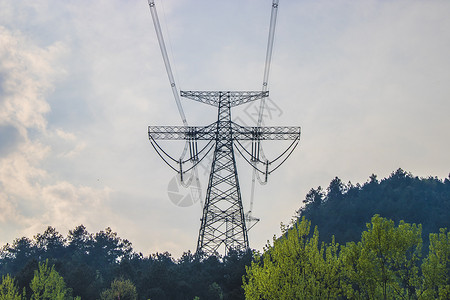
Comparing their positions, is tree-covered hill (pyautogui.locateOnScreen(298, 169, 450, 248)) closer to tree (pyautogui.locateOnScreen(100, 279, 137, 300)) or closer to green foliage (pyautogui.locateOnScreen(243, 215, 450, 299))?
tree (pyautogui.locateOnScreen(100, 279, 137, 300))

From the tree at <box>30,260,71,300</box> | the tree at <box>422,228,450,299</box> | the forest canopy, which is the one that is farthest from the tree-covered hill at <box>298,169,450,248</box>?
the tree at <box>422,228,450,299</box>

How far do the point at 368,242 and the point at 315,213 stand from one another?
→ 15715 cm

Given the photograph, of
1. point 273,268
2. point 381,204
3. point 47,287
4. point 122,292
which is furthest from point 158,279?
point 381,204

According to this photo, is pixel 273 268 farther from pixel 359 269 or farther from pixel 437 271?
pixel 437 271

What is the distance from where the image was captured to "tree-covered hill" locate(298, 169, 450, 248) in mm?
157250

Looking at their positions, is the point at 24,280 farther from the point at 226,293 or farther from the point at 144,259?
the point at 144,259

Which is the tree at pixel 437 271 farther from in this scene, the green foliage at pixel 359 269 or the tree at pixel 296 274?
the tree at pixel 296 274

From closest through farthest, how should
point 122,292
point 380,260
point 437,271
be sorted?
point 437,271, point 380,260, point 122,292

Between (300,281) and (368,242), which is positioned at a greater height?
(368,242)

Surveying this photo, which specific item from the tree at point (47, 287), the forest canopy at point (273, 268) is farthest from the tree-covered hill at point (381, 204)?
the tree at point (47, 287)

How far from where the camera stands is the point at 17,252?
13875 cm

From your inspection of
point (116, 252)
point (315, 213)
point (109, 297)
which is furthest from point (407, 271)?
point (315, 213)

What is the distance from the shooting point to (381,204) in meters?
166

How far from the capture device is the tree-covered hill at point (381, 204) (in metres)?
157
